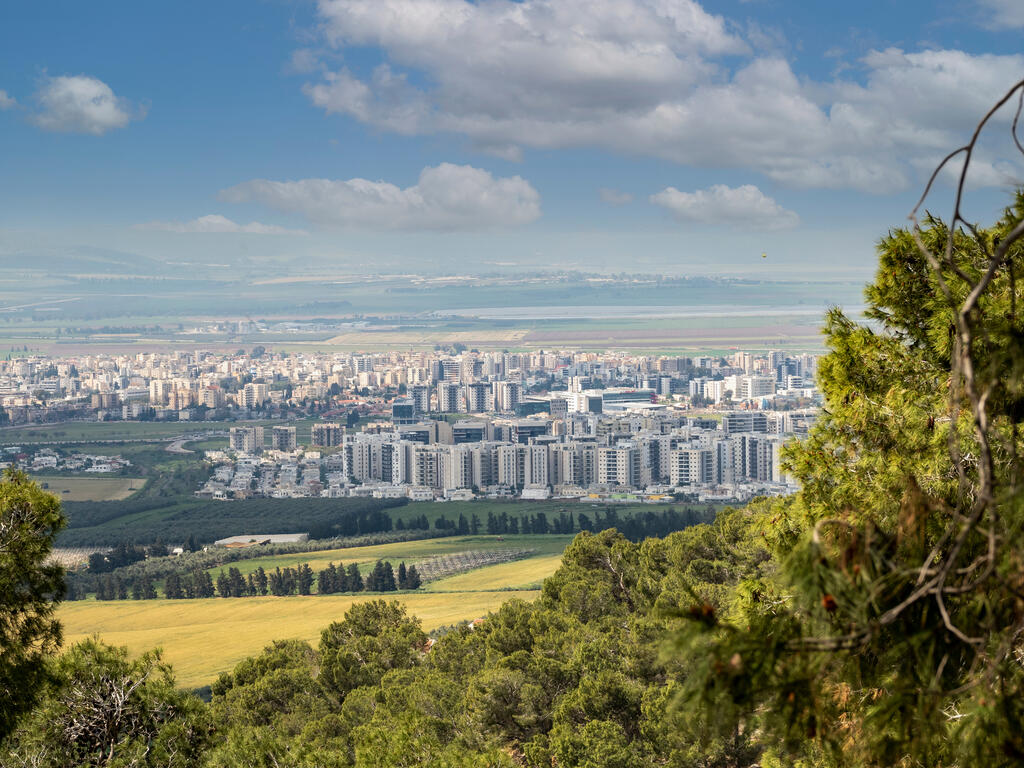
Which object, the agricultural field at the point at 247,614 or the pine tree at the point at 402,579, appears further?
the pine tree at the point at 402,579

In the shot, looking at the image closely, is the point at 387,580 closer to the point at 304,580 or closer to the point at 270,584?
the point at 304,580

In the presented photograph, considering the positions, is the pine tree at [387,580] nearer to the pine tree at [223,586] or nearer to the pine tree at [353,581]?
the pine tree at [353,581]

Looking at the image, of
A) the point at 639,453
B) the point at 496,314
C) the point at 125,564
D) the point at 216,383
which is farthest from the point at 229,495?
the point at 496,314

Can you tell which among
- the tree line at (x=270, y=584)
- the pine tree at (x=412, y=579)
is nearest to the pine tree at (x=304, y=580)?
the tree line at (x=270, y=584)

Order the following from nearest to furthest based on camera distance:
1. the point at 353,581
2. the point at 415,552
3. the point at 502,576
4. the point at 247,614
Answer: the point at 247,614 < the point at 353,581 < the point at 502,576 < the point at 415,552

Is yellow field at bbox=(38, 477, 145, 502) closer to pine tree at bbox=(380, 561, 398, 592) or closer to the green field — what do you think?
the green field

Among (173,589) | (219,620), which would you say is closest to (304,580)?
(173,589)

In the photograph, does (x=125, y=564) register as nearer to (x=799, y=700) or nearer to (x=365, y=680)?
(x=365, y=680)
